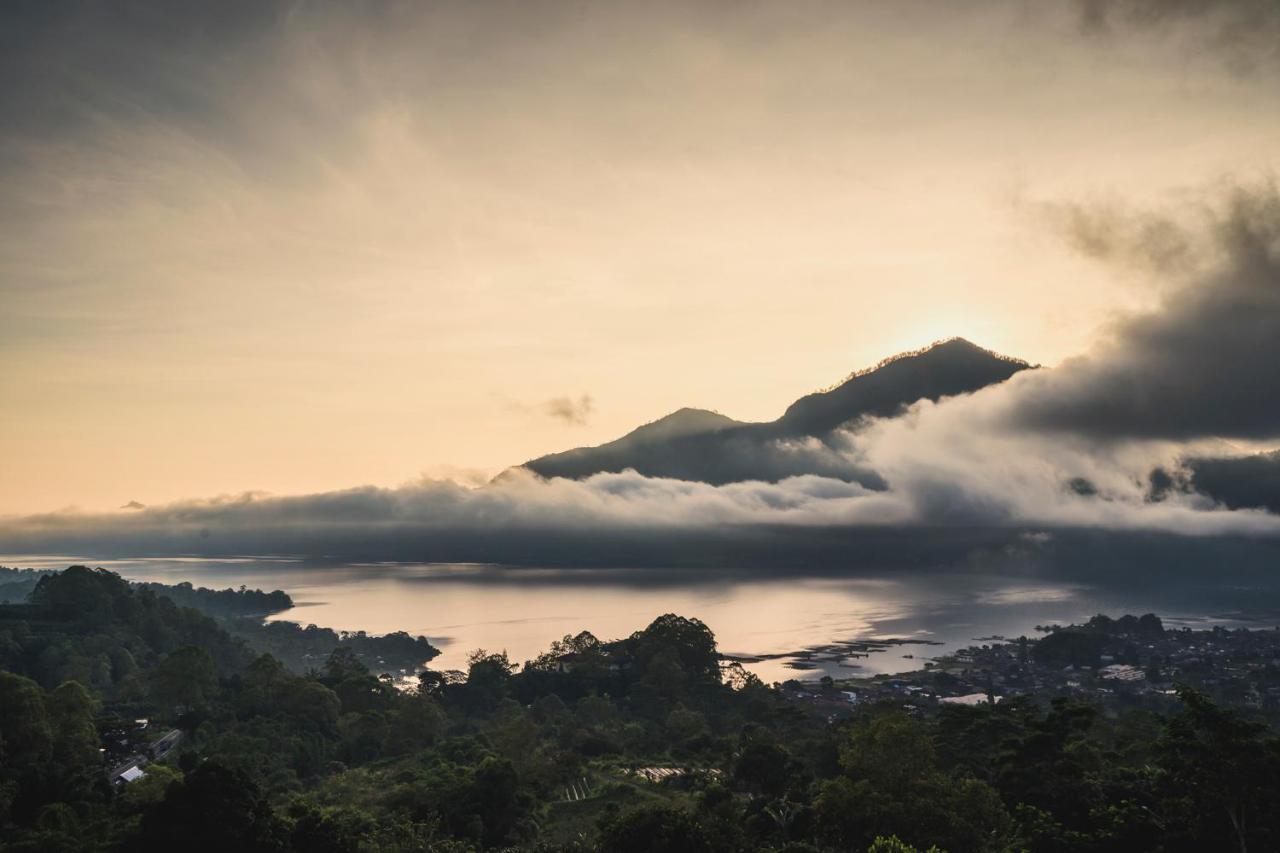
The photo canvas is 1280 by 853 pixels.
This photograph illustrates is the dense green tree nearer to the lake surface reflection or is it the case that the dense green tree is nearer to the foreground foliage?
the foreground foliage

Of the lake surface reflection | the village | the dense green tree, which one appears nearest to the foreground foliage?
the dense green tree

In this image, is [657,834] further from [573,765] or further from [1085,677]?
[1085,677]

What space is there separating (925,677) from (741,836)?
58.8 metres

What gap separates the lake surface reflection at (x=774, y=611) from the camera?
103625 millimetres

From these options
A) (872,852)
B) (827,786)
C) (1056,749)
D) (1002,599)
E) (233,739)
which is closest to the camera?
(872,852)

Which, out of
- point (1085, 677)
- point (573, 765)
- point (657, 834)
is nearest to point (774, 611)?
point (1085, 677)

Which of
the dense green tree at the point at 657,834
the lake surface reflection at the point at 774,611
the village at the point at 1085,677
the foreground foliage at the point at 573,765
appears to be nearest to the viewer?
the foreground foliage at the point at 573,765

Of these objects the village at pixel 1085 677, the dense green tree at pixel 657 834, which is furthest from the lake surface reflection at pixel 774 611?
the dense green tree at pixel 657 834

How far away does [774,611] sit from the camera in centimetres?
14412

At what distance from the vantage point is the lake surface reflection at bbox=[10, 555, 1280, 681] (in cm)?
10362

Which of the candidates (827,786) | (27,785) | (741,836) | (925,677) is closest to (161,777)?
(27,785)

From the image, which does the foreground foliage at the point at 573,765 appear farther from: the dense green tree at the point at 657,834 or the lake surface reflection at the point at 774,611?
the lake surface reflection at the point at 774,611

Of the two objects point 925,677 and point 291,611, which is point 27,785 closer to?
point 925,677

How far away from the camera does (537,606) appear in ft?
498
